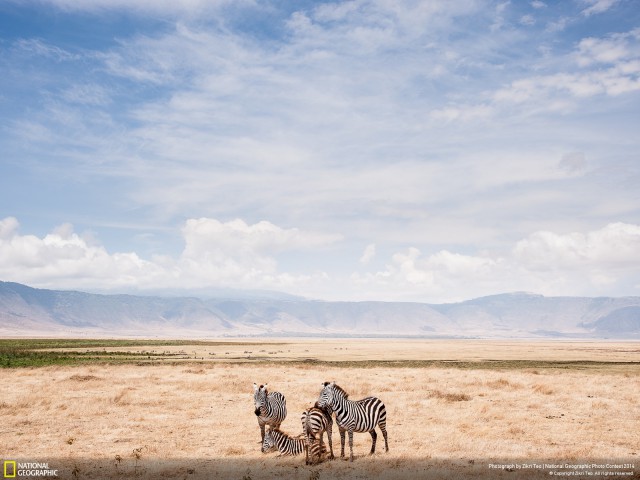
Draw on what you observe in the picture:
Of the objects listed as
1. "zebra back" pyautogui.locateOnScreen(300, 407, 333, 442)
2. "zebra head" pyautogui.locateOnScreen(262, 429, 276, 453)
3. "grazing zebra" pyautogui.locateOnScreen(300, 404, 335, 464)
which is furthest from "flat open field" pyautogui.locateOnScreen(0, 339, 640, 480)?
"zebra back" pyautogui.locateOnScreen(300, 407, 333, 442)

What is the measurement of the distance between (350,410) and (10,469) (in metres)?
12.0

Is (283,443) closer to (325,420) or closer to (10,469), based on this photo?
(325,420)

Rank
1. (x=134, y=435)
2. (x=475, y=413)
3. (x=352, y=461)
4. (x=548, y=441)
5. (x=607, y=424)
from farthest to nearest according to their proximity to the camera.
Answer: (x=475, y=413) → (x=607, y=424) → (x=134, y=435) → (x=548, y=441) → (x=352, y=461)

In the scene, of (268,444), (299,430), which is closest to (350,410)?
(268,444)

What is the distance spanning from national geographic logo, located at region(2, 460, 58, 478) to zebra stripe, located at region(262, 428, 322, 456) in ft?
25.1

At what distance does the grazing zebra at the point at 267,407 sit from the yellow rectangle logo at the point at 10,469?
27.8 ft

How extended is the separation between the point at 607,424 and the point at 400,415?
34.4ft

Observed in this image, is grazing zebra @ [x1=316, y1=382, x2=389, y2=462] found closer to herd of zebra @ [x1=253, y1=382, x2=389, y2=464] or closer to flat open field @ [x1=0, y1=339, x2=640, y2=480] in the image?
herd of zebra @ [x1=253, y1=382, x2=389, y2=464]

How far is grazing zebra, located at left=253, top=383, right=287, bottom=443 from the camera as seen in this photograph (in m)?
22.0

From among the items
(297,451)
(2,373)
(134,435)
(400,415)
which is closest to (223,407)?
(134,435)

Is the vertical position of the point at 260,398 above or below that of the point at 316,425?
above

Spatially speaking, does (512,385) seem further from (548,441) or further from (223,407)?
(223,407)

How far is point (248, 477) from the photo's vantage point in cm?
1784

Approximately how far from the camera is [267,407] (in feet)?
72.9
